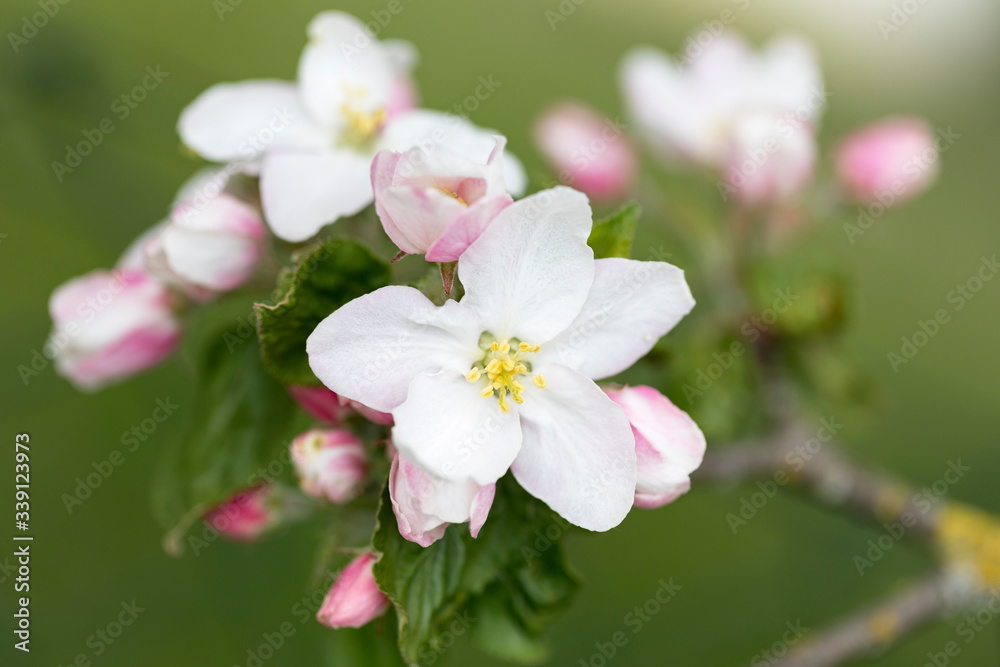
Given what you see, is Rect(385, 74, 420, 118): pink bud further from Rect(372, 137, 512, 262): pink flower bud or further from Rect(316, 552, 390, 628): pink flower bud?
Rect(316, 552, 390, 628): pink flower bud

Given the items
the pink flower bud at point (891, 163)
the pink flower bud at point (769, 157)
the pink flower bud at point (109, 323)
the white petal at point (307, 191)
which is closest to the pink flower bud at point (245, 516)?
the pink flower bud at point (109, 323)

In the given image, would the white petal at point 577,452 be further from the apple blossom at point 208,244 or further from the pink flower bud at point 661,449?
the apple blossom at point 208,244

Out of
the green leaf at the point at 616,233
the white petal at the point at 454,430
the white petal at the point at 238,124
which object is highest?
the white petal at the point at 238,124

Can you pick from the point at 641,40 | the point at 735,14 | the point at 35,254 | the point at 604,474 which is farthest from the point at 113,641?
the point at 735,14

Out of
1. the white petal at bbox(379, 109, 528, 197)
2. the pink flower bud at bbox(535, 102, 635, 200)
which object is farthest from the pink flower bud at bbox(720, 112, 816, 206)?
the white petal at bbox(379, 109, 528, 197)

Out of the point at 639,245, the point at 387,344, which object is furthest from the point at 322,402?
the point at 639,245

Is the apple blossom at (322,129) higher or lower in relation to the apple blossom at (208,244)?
higher
